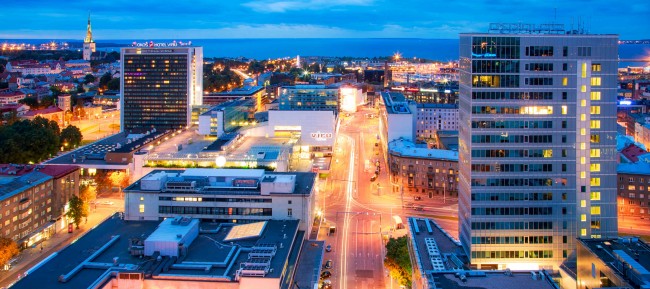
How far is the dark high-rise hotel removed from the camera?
120 meters

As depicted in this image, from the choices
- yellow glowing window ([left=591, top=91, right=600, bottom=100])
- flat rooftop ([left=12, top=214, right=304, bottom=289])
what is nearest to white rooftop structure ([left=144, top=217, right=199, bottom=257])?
flat rooftop ([left=12, top=214, right=304, bottom=289])

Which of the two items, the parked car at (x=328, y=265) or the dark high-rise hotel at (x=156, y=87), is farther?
the dark high-rise hotel at (x=156, y=87)

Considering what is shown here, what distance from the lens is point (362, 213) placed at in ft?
224

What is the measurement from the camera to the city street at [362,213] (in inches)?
1978

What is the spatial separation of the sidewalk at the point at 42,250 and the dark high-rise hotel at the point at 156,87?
5525 cm

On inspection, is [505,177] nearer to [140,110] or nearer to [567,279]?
[567,279]

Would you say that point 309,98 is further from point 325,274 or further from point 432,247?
point 432,247

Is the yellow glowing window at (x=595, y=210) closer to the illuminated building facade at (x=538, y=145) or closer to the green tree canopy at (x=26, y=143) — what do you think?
the illuminated building facade at (x=538, y=145)

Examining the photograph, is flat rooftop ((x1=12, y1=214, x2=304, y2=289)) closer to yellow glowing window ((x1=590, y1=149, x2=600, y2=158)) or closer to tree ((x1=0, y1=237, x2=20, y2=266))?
tree ((x1=0, y1=237, x2=20, y2=266))

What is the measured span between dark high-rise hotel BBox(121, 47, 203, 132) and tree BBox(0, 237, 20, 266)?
7106 cm

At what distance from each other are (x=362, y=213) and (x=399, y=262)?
22.1 metres

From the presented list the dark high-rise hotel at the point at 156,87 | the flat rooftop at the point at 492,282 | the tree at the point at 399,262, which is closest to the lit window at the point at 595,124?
the flat rooftop at the point at 492,282

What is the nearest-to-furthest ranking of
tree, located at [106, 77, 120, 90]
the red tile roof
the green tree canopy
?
the red tile roof → the green tree canopy → tree, located at [106, 77, 120, 90]

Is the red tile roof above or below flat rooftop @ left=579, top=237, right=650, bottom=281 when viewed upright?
above
